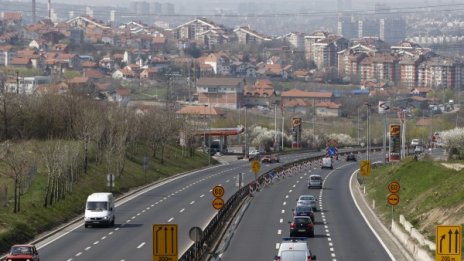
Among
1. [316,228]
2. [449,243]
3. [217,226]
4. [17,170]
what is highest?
[17,170]

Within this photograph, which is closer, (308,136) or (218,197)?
(218,197)

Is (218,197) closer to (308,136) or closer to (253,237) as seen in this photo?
(253,237)

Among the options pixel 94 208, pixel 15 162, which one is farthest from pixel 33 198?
pixel 94 208

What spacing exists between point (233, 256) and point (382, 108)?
47.2 meters

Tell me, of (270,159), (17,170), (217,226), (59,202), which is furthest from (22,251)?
(270,159)

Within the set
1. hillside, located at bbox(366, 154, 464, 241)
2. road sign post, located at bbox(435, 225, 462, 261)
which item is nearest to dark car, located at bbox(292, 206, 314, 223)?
hillside, located at bbox(366, 154, 464, 241)

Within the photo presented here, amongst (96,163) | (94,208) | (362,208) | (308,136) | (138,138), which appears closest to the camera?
(94,208)

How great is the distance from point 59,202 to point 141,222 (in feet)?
20.5

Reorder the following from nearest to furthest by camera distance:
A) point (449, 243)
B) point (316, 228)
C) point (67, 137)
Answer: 1. point (449, 243)
2. point (316, 228)
3. point (67, 137)

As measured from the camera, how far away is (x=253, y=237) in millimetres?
46812

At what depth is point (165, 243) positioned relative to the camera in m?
30.6

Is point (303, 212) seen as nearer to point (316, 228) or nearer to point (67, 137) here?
point (316, 228)

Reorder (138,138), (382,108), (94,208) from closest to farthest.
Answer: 1. (94,208)
2. (382,108)
3. (138,138)

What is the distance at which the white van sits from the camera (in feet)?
168
